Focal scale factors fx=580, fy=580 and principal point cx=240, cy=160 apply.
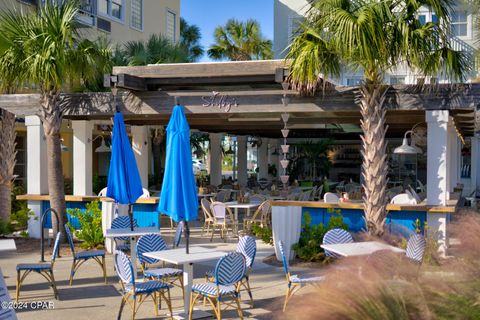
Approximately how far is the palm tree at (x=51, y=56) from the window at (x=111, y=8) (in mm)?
10404

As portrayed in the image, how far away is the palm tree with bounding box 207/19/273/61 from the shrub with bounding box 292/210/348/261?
2106 centimetres

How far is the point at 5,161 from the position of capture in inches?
519

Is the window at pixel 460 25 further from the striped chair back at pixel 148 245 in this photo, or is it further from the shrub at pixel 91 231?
the striped chair back at pixel 148 245

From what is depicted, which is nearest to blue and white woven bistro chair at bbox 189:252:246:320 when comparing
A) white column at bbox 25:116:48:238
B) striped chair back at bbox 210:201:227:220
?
striped chair back at bbox 210:201:227:220

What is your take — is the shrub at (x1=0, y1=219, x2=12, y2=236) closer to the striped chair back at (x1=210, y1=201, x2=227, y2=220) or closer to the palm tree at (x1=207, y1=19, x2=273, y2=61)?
the striped chair back at (x1=210, y1=201, x2=227, y2=220)

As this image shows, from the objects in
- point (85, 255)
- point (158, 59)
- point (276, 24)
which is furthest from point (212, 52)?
point (85, 255)

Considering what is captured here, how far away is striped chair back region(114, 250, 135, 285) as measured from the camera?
20.5ft

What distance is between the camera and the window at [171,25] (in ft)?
87.3

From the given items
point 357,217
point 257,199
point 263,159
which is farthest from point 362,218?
point 263,159

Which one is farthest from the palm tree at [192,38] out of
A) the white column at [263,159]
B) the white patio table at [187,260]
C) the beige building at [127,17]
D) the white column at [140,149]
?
the white patio table at [187,260]

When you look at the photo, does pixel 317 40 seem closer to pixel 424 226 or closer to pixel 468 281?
pixel 424 226

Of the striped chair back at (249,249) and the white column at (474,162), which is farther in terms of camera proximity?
the white column at (474,162)

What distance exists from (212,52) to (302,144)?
1054cm

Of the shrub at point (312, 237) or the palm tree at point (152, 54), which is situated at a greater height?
the palm tree at point (152, 54)
